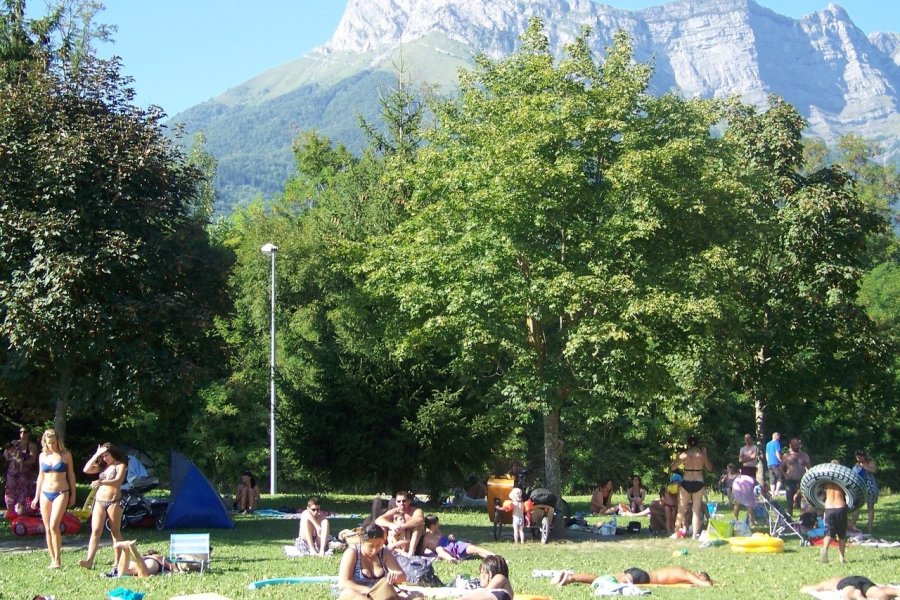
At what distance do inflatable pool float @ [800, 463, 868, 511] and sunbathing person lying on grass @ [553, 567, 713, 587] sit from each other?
3214 mm

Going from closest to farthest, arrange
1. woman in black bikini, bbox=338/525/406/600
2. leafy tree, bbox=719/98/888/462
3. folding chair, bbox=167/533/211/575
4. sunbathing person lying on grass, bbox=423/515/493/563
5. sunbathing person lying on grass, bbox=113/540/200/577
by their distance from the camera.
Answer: woman in black bikini, bbox=338/525/406/600
sunbathing person lying on grass, bbox=113/540/200/577
folding chair, bbox=167/533/211/575
sunbathing person lying on grass, bbox=423/515/493/563
leafy tree, bbox=719/98/888/462

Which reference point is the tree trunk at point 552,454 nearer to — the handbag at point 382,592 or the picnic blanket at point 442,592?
the picnic blanket at point 442,592

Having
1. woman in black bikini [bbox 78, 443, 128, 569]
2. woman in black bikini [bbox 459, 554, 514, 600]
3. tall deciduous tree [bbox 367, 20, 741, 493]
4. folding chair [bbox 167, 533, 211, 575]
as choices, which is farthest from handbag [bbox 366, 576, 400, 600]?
tall deciduous tree [bbox 367, 20, 741, 493]

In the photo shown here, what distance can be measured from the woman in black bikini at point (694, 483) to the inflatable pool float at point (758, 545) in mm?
2047

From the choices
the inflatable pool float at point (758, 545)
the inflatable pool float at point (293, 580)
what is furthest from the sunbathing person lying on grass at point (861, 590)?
the inflatable pool float at point (293, 580)

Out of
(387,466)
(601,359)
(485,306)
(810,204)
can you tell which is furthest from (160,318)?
(810,204)

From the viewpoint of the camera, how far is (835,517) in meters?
14.8

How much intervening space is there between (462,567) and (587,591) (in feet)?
9.66

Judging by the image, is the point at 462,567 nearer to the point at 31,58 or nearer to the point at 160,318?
Result: the point at 160,318

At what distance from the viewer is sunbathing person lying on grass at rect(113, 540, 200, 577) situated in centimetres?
1272

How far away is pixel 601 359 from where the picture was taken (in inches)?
803

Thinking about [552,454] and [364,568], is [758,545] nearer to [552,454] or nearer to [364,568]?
[552,454]

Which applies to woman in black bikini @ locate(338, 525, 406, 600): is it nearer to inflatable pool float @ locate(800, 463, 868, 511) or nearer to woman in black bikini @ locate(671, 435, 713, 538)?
inflatable pool float @ locate(800, 463, 868, 511)

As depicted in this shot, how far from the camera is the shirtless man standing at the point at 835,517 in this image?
581 inches
